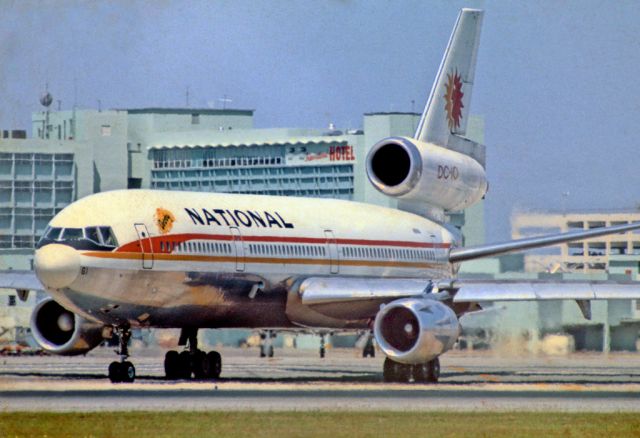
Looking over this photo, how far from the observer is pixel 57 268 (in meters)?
38.8

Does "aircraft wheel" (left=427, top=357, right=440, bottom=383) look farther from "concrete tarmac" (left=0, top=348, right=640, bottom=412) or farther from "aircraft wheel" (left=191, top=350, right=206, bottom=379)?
"aircraft wheel" (left=191, top=350, right=206, bottom=379)

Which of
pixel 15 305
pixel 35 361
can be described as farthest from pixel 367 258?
pixel 15 305

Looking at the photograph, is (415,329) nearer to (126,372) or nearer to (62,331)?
(126,372)

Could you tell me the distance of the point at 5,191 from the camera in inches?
5266

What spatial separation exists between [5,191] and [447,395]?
3983 inches

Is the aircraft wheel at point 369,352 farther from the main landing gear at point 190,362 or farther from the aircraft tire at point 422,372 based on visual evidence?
the aircraft tire at point 422,372

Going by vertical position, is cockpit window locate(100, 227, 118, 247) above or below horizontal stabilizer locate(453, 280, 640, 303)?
above

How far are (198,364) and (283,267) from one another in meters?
3.54

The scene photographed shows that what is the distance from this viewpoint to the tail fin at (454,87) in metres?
51.2

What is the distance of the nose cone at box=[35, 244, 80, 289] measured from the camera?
3881 centimetres

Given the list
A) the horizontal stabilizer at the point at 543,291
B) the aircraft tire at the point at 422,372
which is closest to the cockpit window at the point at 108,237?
the aircraft tire at the point at 422,372

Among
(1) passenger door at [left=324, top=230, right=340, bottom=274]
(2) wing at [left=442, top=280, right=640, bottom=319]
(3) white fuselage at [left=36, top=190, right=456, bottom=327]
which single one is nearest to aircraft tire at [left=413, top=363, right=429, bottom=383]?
(2) wing at [left=442, top=280, right=640, bottom=319]

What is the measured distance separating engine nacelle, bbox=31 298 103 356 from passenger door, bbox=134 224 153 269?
12.6ft

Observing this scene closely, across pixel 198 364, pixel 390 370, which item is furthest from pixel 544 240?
pixel 198 364
